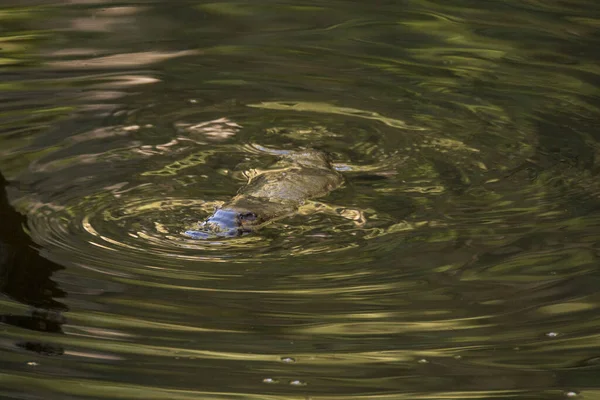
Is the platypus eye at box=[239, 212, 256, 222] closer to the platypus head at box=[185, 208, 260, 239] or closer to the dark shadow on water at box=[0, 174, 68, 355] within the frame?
the platypus head at box=[185, 208, 260, 239]

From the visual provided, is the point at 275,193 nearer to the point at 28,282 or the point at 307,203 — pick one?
the point at 307,203

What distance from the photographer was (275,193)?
14.6ft

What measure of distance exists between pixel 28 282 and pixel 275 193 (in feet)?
4.15

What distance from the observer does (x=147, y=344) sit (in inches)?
121

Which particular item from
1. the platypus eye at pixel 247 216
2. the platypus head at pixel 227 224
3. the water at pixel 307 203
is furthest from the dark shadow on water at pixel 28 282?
the platypus eye at pixel 247 216

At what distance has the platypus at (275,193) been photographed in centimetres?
402

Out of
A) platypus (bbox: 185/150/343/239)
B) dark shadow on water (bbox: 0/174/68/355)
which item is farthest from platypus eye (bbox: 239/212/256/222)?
dark shadow on water (bbox: 0/174/68/355)

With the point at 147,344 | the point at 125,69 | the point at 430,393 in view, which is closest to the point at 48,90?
the point at 125,69

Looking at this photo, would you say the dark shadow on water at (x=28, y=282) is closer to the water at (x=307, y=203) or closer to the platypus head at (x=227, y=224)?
the water at (x=307, y=203)

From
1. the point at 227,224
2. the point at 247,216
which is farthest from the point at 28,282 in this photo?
the point at 247,216

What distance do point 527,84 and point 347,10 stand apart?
5.25ft

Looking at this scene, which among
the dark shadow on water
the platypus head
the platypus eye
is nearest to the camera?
the dark shadow on water

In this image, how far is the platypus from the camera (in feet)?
13.2

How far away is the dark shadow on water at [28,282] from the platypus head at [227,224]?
0.58 metres
